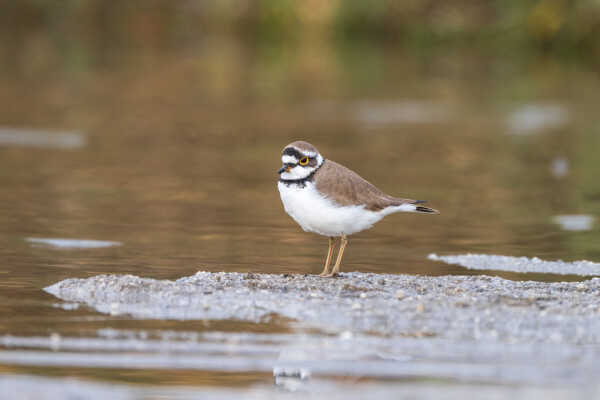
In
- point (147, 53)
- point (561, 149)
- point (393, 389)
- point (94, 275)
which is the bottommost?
point (393, 389)

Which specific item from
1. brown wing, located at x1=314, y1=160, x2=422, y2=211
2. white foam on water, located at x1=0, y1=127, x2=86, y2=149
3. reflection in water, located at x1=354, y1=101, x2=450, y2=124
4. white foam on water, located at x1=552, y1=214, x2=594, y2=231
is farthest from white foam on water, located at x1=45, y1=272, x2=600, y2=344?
reflection in water, located at x1=354, y1=101, x2=450, y2=124

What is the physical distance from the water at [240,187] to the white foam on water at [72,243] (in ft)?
0.12

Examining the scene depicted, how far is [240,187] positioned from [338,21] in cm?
3116

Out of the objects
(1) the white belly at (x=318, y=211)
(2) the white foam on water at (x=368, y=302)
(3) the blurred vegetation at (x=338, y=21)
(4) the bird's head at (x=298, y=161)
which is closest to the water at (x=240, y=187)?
(2) the white foam on water at (x=368, y=302)

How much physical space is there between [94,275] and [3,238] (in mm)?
2055

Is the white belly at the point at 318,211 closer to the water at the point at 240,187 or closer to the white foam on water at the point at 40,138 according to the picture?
the water at the point at 240,187

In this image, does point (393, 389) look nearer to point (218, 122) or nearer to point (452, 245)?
point (452, 245)

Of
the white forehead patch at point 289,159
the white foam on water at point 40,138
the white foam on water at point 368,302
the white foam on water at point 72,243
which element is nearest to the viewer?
the white foam on water at point 368,302

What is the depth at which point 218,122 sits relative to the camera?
22188mm

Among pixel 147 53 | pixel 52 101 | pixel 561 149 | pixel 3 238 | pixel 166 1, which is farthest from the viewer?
pixel 166 1

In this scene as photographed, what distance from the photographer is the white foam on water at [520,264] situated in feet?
32.5

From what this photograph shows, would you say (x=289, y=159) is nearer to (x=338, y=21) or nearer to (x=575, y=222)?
(x=575, y=222)

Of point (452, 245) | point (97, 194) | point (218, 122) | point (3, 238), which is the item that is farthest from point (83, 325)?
point (218, 122)

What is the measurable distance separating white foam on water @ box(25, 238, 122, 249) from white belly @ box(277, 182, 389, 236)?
2.60 meters
